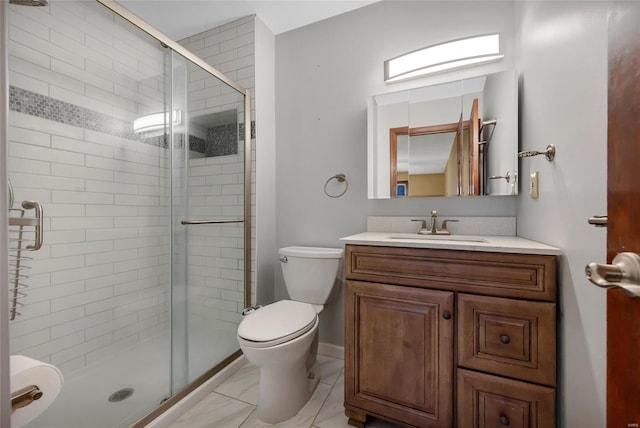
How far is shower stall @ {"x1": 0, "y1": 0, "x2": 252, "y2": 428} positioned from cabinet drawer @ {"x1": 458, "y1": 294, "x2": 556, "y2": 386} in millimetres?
1400

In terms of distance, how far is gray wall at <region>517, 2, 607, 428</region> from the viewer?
667mm

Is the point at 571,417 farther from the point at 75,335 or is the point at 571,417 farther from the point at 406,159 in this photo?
the point at 75,335

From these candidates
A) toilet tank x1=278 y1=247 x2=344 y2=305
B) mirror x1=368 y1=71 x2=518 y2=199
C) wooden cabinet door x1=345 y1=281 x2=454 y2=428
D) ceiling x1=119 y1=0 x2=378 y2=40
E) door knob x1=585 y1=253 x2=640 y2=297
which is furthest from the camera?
ceiling x1=119 y1=0 x2=378 y2=40

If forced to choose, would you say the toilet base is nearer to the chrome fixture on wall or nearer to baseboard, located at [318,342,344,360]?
baseboard, located at [318,342,344,360]

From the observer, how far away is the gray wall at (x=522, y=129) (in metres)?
0.71

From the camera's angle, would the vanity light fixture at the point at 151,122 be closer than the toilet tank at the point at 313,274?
Yes

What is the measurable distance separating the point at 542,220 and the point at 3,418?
1.61 metres

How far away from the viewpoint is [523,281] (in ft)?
3.07

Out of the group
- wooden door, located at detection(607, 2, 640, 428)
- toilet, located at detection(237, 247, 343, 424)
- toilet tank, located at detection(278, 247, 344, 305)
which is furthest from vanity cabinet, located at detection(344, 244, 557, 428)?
wooden door, located at detection(607, 2, 640, 428)

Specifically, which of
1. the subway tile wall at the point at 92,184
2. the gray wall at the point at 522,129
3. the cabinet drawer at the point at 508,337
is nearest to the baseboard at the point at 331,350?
the gray wall at the point at 522,129

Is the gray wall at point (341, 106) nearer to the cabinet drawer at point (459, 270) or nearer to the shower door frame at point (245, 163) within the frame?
the shower door frame at point (245, 163)

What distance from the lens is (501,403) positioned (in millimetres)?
960

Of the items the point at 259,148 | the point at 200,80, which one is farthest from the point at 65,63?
the point at 259,148

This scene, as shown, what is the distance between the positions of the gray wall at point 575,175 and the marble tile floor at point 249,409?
0.85 m
